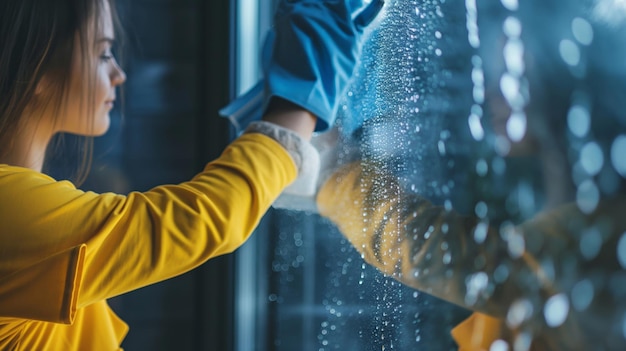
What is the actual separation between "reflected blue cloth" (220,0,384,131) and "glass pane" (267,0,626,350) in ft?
0.06

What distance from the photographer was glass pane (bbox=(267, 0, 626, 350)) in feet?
0.73

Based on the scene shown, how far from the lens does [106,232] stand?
46 centimetres

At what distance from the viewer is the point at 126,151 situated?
1065 mm

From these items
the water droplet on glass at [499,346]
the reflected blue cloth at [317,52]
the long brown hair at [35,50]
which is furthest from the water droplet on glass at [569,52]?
the long brown hair at [35,50]

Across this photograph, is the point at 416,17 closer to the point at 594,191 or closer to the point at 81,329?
the point at 594,191

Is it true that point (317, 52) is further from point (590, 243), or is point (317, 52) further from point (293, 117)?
point (590, 243)

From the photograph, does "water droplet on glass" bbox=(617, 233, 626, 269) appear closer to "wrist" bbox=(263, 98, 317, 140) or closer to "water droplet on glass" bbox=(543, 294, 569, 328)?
"water droplet on glass" bbox=(543, 294, 569, 328)

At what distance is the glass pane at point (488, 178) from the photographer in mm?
222

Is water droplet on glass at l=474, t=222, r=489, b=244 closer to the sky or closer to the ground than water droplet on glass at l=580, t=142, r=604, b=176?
closer to the ground

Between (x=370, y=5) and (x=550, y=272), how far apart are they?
32 cm

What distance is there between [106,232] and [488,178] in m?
0.27

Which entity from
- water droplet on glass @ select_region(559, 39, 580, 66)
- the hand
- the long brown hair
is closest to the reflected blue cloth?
the hand

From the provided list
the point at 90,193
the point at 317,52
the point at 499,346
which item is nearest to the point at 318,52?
the point at 317,52

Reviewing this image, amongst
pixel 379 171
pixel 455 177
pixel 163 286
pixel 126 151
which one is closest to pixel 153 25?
pixel 126 151
